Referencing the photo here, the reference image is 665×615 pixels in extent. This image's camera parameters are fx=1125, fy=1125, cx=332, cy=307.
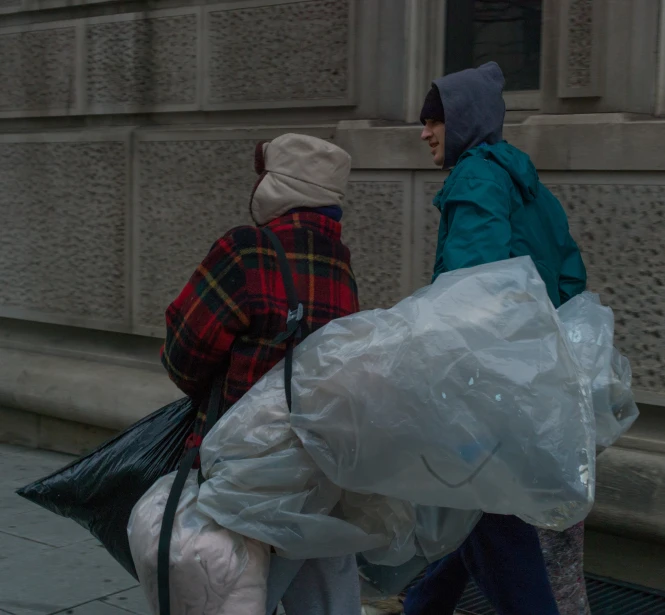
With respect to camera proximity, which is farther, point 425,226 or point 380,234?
point 380,234

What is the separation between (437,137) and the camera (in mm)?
3072

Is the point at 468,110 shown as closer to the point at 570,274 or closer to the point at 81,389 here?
the point at 570,274

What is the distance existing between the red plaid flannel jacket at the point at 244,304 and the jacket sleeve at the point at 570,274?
756 millimetres

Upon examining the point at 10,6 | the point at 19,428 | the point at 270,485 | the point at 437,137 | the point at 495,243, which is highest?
the point at 10,6

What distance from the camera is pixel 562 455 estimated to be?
7.23ft

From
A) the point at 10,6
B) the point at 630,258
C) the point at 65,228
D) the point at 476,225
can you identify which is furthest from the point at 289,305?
the point at 10,6

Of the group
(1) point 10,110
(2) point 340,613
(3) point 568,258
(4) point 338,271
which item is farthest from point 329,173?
(1) point 10,110

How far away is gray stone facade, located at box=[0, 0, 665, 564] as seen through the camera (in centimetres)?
396

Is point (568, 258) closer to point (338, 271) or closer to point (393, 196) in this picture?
point (338, 271)

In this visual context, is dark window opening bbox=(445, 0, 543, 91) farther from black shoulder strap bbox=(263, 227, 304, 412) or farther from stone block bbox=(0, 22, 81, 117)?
black shoulder strap bbox=(263, 227, 304, 412)

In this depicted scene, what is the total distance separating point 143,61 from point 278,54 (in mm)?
842

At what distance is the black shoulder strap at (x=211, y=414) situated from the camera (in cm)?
233

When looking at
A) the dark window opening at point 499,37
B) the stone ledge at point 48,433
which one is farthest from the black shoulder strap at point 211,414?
the stone ledge at point 48,433

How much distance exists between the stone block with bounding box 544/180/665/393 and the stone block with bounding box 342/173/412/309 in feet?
2.49
